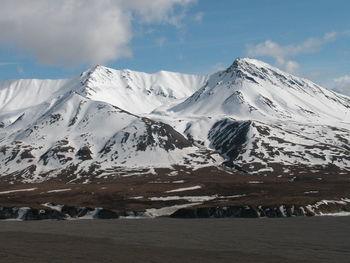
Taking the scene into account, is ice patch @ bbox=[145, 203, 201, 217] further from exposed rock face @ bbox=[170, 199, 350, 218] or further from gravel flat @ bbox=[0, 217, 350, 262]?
gravel flat @ bbox=[0, 217, 350, 262]

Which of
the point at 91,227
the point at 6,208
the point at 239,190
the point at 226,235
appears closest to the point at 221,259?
the point at 226,235

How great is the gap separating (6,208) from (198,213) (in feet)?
190

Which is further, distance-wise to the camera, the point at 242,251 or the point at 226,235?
the point at 226,235

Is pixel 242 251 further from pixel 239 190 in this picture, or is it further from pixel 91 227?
pixel 239 190

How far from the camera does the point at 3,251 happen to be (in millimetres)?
74750

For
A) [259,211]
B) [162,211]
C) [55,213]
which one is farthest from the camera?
[162,211]

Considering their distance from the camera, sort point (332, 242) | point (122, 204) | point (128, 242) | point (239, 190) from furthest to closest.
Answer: point (239, 190)
point (122, 204)
point (128, 242)
point (332, 242)

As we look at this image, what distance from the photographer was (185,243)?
81250 mm

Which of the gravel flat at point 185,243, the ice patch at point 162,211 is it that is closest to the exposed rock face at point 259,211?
the ice patch at point 162,211

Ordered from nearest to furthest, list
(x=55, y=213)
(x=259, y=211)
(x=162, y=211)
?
(x=259, y=211), (x=55, y=213), (x=162, y=211)

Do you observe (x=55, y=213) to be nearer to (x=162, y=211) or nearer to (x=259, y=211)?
(x=162, y=211)

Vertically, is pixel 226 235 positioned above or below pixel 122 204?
below

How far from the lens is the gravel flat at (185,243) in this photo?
2613 inches

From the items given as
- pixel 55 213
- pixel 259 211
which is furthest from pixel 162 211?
pixel 55 213
